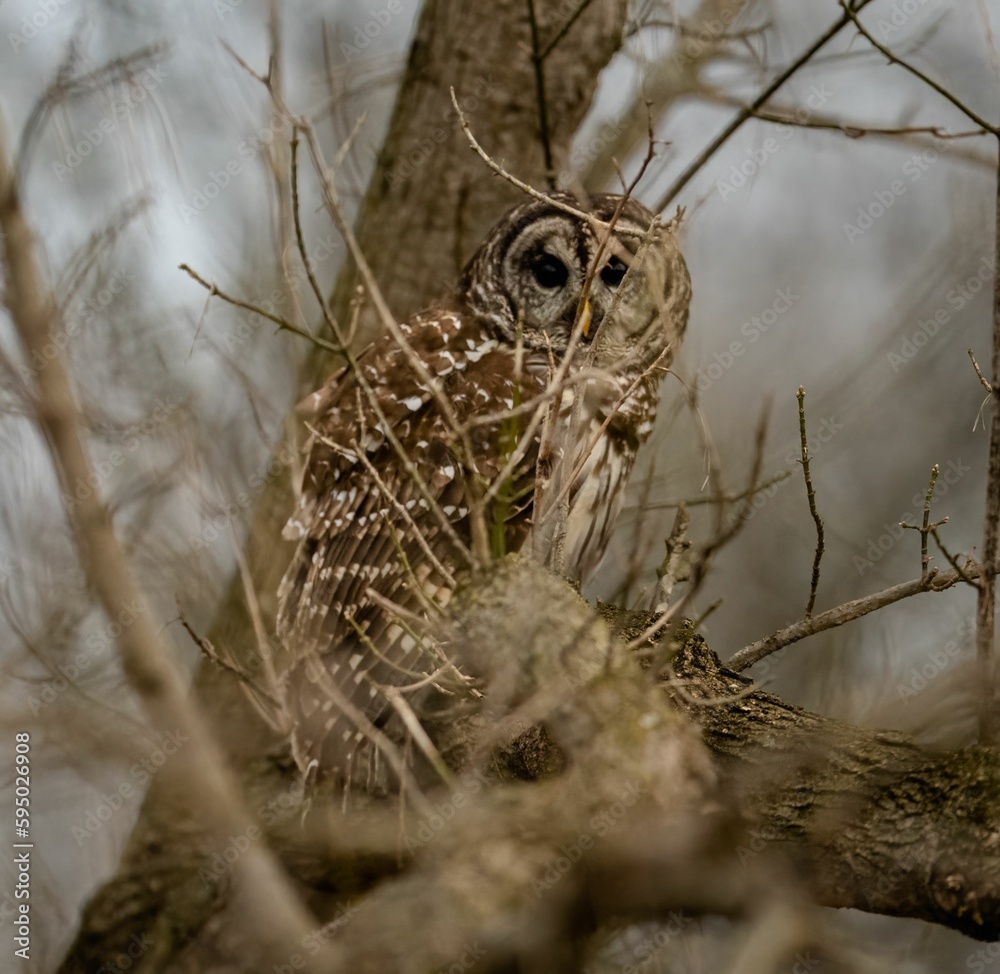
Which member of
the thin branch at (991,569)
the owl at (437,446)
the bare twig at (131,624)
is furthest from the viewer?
the owl at (437,446)

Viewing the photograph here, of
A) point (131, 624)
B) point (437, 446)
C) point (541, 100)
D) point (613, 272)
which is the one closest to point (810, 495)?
point (437, 446)

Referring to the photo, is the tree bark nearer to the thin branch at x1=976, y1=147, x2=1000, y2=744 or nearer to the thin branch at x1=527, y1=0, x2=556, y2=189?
the thin branch at x1=976, y1=147, x2=1000, y2=744

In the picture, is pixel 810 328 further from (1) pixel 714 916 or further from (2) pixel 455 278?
(1) pixel 714 916

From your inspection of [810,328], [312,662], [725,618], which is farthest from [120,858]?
[810,328]

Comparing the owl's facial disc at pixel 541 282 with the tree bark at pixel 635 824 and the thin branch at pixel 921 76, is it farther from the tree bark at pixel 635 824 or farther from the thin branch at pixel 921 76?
the tree bark at pixel 635 824

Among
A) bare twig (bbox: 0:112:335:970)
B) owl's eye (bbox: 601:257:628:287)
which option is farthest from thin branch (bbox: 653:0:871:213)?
bare twig (bbox: 0:112:335:970)

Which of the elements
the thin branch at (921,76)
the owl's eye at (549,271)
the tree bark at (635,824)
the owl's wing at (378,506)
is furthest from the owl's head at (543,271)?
the tree bark at (635,824)

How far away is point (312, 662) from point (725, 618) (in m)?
4.79

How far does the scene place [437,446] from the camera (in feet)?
12.5

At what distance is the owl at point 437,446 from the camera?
3672mm

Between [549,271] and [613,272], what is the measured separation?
0.97ft

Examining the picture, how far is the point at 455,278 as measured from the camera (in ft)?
15.8

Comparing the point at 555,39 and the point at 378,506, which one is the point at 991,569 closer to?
the point at 378,506

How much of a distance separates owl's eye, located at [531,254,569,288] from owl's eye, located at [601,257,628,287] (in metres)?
0.19
